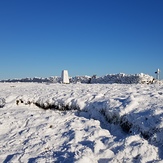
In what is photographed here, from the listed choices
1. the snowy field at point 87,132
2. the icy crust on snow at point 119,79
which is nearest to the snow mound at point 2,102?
the snowy field at point 87,132

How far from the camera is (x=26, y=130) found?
6.20 metres

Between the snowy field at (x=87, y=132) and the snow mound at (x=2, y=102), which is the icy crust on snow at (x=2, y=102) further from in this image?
the snowy field at (x=87, y=132)

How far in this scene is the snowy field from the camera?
4613 millimetres

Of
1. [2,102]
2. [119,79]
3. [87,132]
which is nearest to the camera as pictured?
[87,132]

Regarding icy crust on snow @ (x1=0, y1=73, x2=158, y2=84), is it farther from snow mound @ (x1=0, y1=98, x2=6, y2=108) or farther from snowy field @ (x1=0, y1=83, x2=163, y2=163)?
snow mound @ (x1=0, y1=98, x2=6, y2=108)

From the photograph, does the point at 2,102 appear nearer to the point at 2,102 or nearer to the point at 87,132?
the point at 2,102

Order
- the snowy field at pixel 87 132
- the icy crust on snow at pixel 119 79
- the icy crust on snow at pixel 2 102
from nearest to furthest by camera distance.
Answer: the snowy field at pixel 87 132
the icy crust on snow at pixel 2 102
the icy crust on snow at pixel 119 79

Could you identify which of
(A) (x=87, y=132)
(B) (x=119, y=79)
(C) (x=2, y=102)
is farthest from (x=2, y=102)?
(B) (x=119, y=79)

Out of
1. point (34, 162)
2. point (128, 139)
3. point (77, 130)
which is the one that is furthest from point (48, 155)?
point (128, 139)

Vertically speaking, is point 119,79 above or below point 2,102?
above

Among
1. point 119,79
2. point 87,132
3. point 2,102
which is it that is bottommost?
point 87,132

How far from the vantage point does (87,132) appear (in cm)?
580

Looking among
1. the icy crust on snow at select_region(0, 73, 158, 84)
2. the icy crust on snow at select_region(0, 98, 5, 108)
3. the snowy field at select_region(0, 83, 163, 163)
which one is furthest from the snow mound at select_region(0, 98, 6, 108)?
the icy crust on snow at select_region(0, 73, 158, 84)

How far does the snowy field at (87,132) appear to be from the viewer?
4.61 metres
